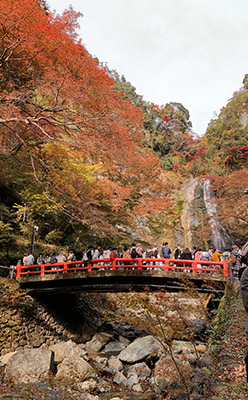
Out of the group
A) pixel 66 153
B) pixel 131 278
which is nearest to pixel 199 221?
pixel 66 153

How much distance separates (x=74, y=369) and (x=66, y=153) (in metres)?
10.4

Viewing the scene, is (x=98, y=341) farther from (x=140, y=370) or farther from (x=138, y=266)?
(x=138, y=266)

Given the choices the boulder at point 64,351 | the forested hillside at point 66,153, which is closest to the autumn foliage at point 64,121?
the forested hillside at point 66,153

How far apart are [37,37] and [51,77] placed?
1653 mm

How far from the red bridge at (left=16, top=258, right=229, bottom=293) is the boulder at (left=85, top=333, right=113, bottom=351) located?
7.38 feet

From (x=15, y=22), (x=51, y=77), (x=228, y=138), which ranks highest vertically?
(x=228, y=138)

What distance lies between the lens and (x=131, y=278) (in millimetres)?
11258

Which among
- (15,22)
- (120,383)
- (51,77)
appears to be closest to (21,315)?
(120,383)

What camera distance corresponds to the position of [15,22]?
1048 centimetres

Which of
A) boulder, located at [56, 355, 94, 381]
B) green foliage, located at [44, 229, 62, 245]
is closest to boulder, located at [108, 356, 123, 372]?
boulder, located at [56, 355, 94, 381]

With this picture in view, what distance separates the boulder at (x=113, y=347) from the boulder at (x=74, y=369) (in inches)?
92.9

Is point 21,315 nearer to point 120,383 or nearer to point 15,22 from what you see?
point 120,383

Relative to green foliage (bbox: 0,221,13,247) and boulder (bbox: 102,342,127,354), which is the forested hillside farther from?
boulder (bbox: 102,342,127,354)

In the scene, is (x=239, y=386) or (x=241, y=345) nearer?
(x=239, y=386)
